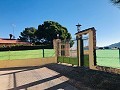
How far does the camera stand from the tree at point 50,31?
5936 centimetres

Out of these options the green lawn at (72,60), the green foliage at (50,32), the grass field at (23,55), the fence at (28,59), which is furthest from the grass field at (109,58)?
the green foliage at (50,32)

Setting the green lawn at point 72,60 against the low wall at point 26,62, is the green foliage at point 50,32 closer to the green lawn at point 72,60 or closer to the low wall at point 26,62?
the low wall at point 26,62

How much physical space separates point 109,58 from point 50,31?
1889 inches

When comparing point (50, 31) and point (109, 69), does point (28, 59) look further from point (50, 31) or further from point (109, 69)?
point (50, 31)

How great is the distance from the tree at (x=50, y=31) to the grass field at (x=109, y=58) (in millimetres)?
44935

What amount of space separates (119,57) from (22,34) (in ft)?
274

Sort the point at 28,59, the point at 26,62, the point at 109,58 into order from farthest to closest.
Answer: the point at 28,59 < the point at 26,62 < the point at 109,58

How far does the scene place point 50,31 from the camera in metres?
60.0

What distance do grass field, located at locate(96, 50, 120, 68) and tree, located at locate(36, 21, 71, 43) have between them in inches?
1769

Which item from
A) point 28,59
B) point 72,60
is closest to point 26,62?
point 28,59

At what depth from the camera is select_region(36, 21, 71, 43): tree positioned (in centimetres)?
5936

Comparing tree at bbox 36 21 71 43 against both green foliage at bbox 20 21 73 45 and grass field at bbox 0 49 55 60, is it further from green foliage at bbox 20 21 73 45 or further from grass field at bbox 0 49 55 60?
grass field at bbox 0 49 55 60

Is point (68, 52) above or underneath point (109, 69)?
above

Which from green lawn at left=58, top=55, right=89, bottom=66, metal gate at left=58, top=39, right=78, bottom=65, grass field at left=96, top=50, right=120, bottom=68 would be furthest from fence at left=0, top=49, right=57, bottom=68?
grass field at left=96, top=50, right=120, bottom=68
